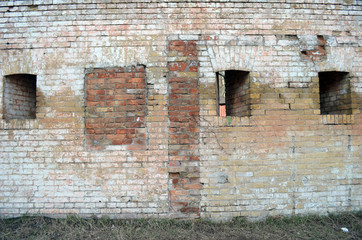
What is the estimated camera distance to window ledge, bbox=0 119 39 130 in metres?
4.12

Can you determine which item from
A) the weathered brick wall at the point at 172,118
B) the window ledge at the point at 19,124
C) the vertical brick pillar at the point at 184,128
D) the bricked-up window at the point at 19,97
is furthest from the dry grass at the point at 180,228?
the bricked-up window at the point at 19,97

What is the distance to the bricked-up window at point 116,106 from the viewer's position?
161 inches

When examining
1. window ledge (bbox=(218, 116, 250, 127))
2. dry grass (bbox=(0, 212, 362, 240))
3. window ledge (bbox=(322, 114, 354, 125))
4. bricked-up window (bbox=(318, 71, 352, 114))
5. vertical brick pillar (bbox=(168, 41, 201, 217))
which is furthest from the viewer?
bricked-up window (bbox=(318, 71, 352, 114))

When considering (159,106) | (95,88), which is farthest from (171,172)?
(95,88)

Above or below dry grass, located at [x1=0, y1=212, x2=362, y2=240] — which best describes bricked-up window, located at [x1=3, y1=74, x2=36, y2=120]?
above

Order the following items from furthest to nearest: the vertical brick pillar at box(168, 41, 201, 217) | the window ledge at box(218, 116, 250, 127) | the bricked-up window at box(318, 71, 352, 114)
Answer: the bricked-up window at box(318, 71, 352, 114), the window ledge at box(218, 116, 250, 127), the vertical brick pillar at box(168, 41, 201, 217)

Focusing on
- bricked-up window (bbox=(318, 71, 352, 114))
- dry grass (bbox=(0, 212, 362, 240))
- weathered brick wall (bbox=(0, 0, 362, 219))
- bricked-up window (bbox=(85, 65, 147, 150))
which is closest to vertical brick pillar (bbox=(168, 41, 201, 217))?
weathered brick wall (bbox=(0, 0, 362, 219))

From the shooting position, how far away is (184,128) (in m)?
4.09

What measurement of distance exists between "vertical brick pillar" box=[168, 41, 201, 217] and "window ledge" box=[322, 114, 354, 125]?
2227 mm

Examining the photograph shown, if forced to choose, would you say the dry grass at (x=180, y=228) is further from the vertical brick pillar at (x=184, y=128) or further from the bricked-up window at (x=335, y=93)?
the bricked-up window at (x=335, y=93)

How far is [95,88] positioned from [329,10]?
4311 millimetres

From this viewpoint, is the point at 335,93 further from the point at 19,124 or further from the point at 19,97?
the point at 19,97

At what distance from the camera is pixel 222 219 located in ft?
13.2

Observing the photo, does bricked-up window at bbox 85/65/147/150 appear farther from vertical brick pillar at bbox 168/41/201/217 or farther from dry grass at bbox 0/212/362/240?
dry grass at bbox 0/212/362/240
